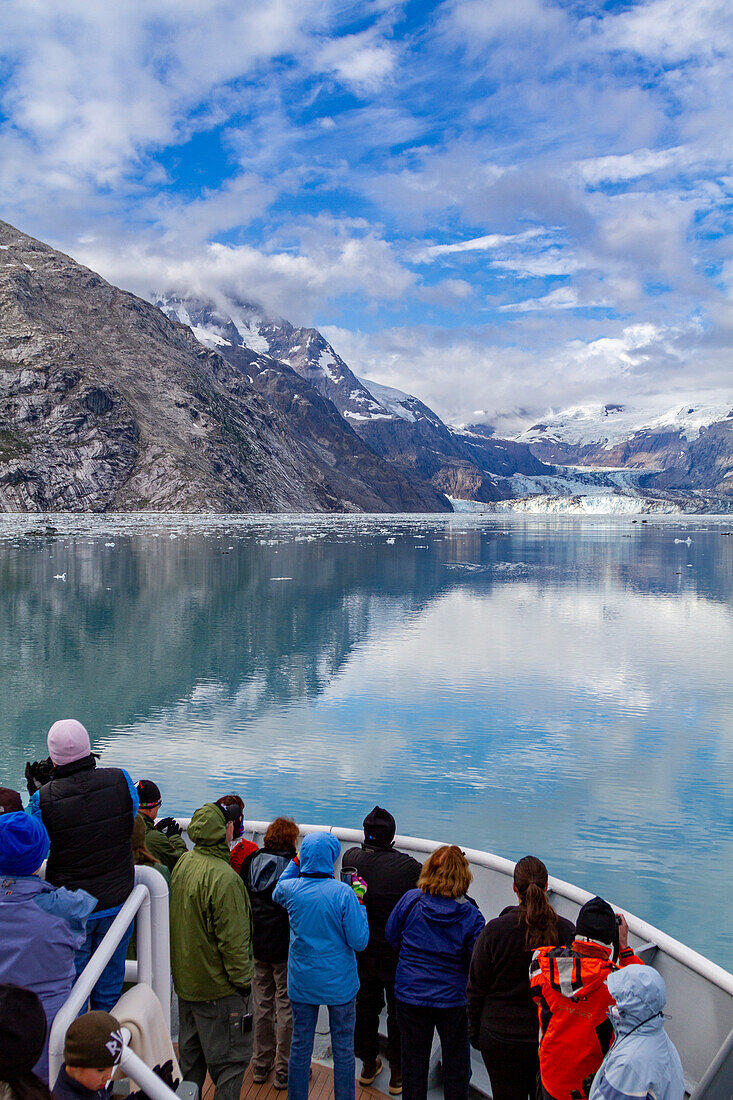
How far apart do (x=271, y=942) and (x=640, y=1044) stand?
2.89m

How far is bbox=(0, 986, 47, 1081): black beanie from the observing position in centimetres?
302

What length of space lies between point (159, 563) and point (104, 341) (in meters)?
152

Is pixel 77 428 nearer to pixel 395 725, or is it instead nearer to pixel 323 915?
pixel 395 725

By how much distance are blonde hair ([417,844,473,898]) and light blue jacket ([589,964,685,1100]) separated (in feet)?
4.43

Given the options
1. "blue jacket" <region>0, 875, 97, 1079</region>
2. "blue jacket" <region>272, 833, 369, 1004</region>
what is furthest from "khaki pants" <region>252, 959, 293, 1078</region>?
"blue jacket" <region>0, 875, 97, 1079</region>

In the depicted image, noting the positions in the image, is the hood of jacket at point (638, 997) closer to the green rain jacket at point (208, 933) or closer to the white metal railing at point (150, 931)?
the white metal railing at point (150, 931)

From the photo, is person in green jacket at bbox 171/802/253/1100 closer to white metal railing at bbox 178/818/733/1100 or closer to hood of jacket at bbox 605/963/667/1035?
white metal railing at bbox 178/818/733/1100

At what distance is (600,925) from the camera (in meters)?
4.68

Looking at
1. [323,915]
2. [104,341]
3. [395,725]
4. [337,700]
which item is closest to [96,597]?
[337,700]

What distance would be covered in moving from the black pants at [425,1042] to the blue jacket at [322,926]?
448mm

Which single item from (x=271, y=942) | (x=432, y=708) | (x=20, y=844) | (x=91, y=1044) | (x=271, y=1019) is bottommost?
(x=432, y=708)

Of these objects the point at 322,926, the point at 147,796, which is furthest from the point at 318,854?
the point at 147,796

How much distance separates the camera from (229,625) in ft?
108

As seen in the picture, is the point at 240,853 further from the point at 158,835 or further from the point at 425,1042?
the point at 425,1042
